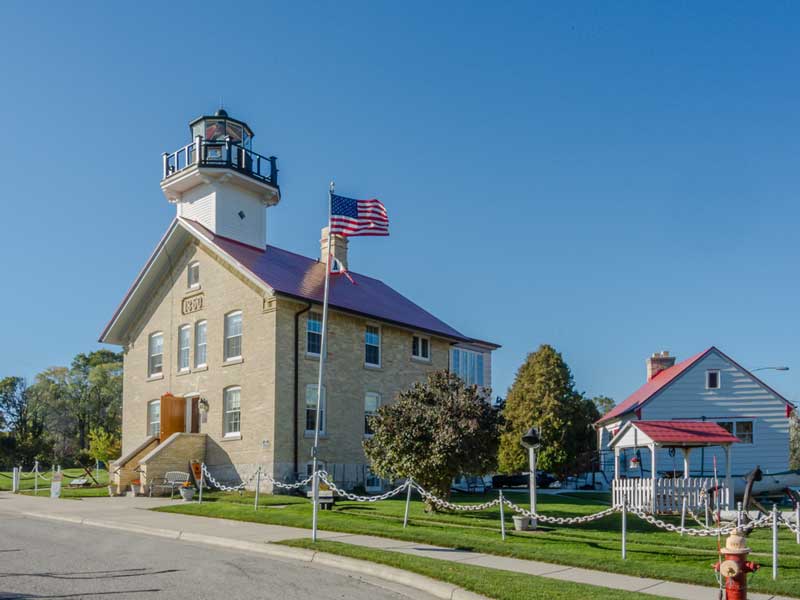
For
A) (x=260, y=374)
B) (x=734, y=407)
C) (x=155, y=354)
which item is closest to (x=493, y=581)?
(x=260, y=374)

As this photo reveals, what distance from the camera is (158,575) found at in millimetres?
11047

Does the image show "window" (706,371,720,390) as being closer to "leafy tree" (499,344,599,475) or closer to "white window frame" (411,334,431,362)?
"leafy tree" (499,344,599,475)

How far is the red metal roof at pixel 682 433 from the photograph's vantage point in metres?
23.4

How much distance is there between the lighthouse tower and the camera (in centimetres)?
3325

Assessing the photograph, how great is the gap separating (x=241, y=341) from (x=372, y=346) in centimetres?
569

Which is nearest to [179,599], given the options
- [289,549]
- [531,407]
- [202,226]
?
[289,549]

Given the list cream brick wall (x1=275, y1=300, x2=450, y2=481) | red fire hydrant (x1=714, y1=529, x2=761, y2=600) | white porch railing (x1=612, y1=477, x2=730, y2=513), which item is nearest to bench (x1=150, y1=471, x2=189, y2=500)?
cream brick wall (x1=275, y1=300, x2=450, y2=481)

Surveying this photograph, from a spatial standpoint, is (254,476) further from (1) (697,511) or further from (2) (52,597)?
(2) (52,597)

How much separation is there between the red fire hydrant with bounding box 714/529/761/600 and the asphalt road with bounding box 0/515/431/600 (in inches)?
153

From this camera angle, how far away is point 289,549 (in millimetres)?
13992

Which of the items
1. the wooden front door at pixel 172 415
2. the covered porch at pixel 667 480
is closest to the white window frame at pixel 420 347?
the wooden front door at pixel 172 415

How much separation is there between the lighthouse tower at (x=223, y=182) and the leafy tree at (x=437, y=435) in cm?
1529

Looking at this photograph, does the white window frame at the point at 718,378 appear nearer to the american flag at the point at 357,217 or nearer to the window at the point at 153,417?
the american flag at the point at 357,217

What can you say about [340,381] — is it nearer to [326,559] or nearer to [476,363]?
[476,363]
